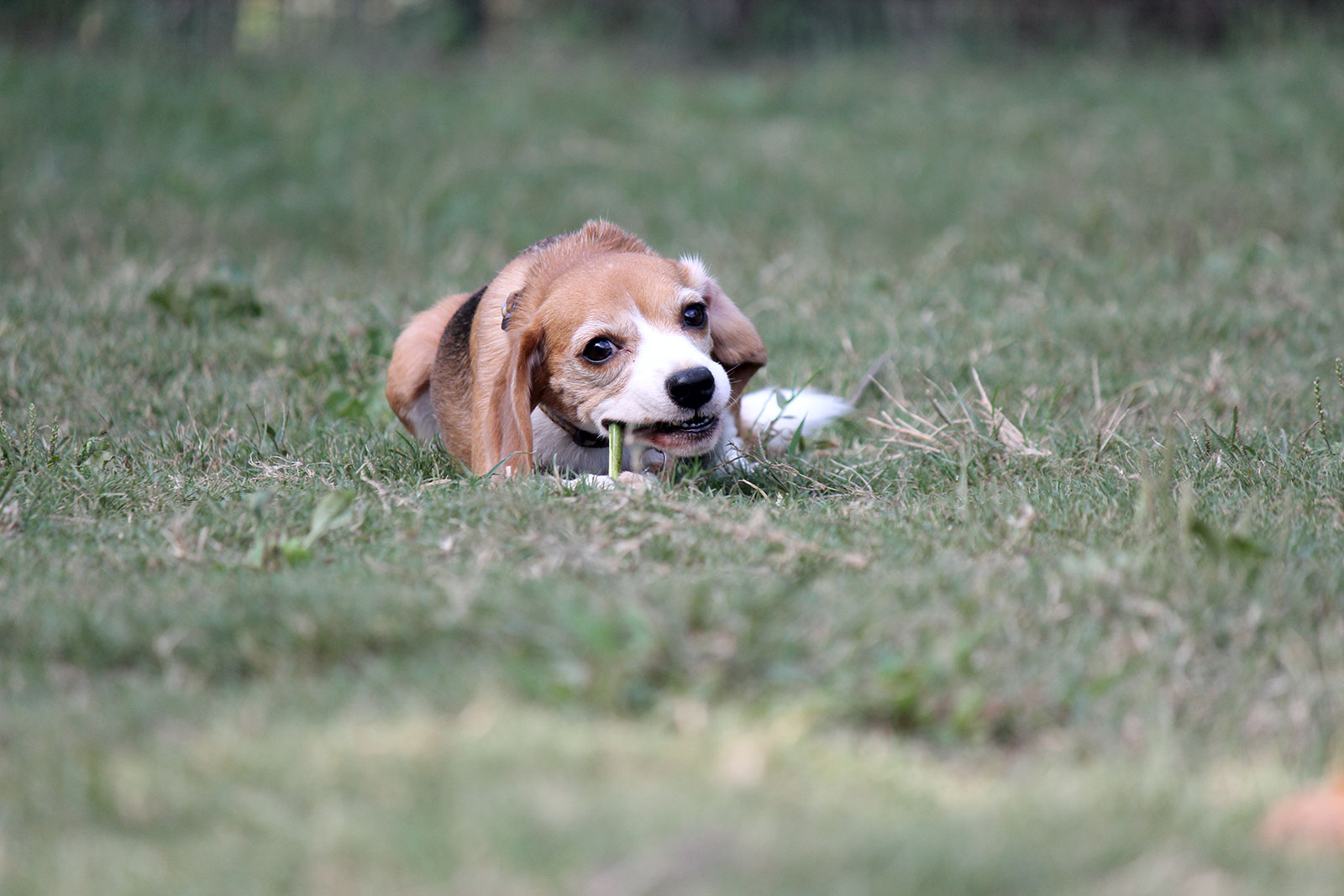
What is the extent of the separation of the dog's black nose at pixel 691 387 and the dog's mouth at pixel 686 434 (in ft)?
0.26

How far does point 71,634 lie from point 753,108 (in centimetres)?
826

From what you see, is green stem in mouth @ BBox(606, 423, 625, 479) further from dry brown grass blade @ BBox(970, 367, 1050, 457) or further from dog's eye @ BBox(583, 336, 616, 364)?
dry brown grass blade @ BBox(970, 367, 1050, 457)

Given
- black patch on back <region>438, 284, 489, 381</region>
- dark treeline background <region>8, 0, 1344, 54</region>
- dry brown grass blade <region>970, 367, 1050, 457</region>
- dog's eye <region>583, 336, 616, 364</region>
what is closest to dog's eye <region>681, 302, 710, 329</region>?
dog's eye <region>583, 336, 616, 364</region>

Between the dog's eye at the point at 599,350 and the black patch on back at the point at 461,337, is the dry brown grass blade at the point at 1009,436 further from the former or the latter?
the black patch on back at the point at 461,337

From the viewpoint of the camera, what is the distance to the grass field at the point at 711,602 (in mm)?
1688

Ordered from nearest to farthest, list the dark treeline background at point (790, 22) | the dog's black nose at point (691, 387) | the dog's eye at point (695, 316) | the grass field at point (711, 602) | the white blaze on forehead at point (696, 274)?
the grass field at point (711, 602)
the dog's black nose at point (691, 387)
the dog's eye at point (695, 316)
the white blaze on forehead at point (696, 274)
the dark treeline background at point (790, 22)

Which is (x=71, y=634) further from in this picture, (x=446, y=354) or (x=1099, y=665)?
(x=446, y=354)

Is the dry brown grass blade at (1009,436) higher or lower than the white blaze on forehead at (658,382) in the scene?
lower

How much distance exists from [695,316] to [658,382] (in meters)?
0.37

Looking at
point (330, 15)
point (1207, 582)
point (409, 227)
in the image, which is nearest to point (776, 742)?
point (1207, 582)

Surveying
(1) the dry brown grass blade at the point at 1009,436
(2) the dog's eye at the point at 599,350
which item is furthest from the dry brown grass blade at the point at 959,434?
(2) the dog's eye at the point at 599,350

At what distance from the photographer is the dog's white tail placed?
406cm

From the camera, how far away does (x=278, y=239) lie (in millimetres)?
7633

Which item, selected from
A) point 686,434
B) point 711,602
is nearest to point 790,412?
point 686,434
